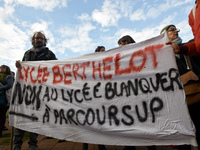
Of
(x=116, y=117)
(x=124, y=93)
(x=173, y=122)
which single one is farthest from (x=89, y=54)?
(x=173, y=122)

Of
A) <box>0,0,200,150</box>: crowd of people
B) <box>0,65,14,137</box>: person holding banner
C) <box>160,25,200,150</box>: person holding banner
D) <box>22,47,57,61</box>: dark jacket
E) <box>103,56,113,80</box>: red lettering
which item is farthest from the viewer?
<box>0,65,14,137</box>: person holding banner

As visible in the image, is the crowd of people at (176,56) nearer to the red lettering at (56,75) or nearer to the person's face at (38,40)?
the person's face at (38,40)

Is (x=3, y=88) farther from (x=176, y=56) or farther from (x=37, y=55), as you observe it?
(x=176, y=56)

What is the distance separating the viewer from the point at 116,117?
154cm

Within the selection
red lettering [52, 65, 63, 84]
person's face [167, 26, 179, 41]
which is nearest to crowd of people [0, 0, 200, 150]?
person's face [167, 26, 179, 41]

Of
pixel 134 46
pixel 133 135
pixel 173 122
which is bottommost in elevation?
pixel 133 135

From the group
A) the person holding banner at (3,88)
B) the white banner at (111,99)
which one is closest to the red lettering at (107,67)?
the white banner at (111,99)

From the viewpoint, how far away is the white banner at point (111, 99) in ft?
4.53

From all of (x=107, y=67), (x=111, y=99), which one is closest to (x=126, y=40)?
(x=107, y=67)

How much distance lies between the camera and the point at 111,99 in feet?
5.29

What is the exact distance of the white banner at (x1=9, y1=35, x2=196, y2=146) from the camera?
1380 mm

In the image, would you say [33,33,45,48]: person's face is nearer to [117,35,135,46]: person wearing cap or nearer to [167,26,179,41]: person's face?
[117,35,135,46]: person wearing cap

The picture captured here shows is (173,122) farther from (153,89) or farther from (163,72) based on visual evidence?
(163,72)

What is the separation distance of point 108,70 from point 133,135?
33.6 inches
